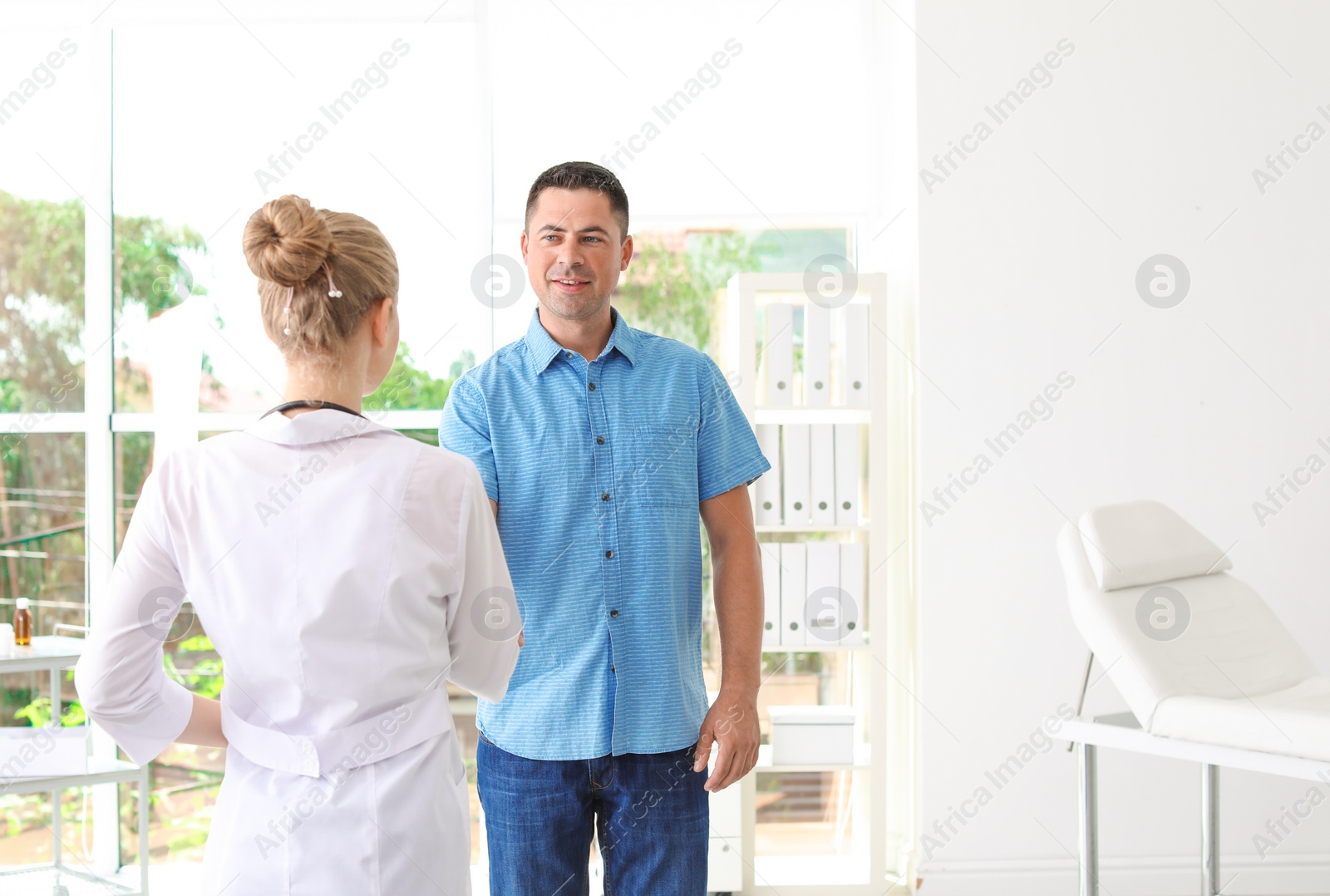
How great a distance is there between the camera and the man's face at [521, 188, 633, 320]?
152 centimetres

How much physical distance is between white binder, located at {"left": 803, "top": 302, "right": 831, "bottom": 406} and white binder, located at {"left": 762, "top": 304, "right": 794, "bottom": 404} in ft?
0.13

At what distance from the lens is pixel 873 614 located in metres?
2.79

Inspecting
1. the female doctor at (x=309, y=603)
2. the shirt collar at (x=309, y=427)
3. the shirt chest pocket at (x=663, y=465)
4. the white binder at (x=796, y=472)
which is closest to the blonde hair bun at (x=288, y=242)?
the female doctor at (x=309, y=603)

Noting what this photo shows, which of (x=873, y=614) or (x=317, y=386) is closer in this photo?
(x=317, y=386)

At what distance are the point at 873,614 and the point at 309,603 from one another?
2047 mm

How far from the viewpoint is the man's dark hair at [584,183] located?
1537 millimetres

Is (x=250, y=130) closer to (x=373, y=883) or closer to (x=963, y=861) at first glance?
(x=373, y=883)

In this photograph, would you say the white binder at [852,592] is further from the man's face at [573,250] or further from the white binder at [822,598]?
the man's face at [573,250]

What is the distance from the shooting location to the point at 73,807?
10.1 ft

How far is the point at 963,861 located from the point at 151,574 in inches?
97.2

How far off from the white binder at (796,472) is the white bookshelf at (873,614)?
0.02m

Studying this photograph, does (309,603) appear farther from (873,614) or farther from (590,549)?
(873,614)

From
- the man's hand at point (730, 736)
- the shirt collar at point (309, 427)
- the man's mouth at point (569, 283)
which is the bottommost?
the man's hand at point (730, 736)

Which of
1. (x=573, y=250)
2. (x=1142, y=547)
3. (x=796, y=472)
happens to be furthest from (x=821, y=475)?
(x=573, y=250)
